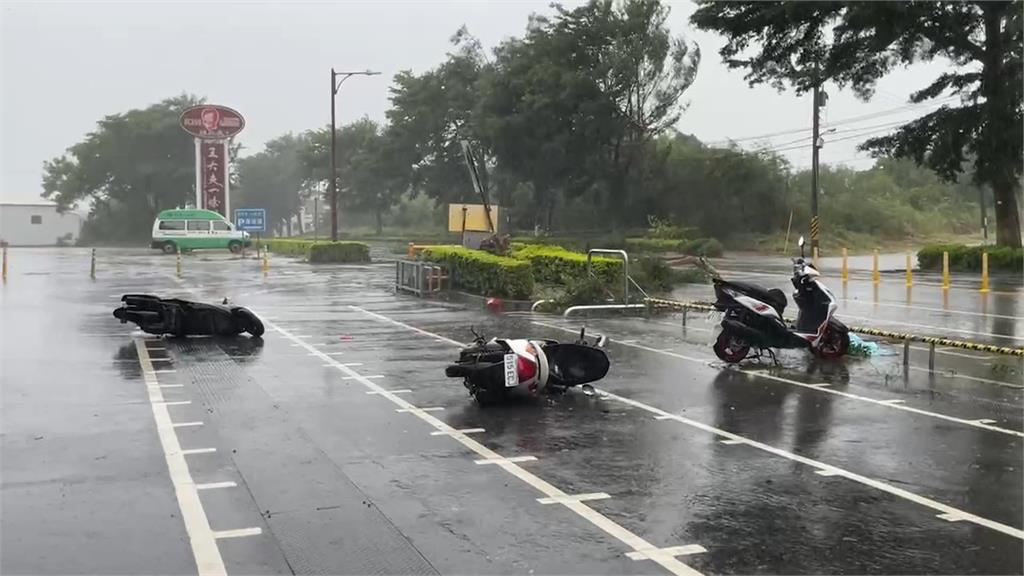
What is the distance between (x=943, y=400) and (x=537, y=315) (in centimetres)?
911

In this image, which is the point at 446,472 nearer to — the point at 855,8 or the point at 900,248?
the point at 855,8

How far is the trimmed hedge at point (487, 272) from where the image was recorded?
19344mm

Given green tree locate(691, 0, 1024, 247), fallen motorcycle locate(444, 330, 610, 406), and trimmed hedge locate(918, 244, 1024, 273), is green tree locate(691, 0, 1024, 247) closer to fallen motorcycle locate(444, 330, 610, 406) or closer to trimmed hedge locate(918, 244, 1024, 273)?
trimmed hedge locate(918, 244, 1024, 273)

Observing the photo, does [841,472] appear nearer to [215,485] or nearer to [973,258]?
[215,485]

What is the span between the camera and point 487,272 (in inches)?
793

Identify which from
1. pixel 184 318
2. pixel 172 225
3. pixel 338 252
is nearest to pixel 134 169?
pixel 172 225

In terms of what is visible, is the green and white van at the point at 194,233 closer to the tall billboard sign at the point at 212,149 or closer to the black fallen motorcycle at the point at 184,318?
the tall billboard sign at the point at 212,149

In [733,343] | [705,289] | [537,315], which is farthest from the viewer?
[705,289]

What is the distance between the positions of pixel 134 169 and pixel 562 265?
6277 cm

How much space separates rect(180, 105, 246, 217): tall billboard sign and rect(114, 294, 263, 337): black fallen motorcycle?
143 ft

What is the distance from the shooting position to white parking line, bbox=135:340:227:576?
4.83m

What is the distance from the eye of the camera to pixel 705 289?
23.0 m

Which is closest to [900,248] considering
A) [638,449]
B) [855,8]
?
[855,8]

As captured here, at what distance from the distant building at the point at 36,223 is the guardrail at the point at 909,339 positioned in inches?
3257
